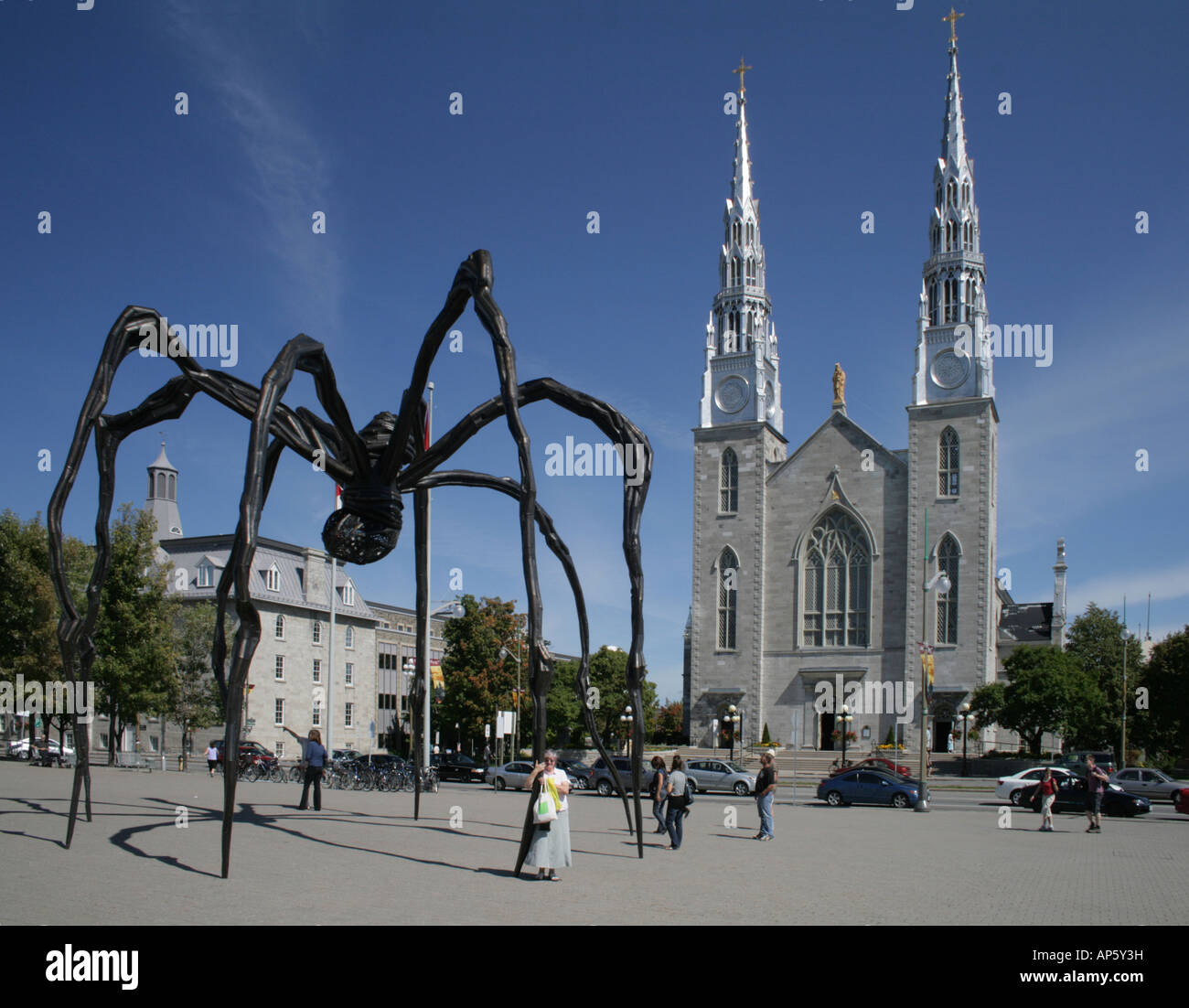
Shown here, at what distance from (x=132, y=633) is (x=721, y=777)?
23.6m

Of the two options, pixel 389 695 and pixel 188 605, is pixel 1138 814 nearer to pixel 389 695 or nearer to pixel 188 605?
pixel 188 605

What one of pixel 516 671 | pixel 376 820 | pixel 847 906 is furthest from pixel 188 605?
pixel 847 906

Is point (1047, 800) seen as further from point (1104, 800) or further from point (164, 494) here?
point (164, 494)

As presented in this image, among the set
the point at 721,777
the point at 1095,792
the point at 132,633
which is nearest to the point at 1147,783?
the point at 721,777

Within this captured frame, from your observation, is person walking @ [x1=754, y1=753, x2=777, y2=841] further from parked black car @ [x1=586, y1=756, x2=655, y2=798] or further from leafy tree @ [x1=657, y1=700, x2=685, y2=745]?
leafy tree @ [x1=657, y1=700, x2=685, y2=745]

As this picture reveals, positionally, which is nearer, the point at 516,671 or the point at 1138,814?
the point at 1138,814

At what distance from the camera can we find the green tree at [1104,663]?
230ft

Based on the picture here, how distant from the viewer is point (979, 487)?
6450 centimetres

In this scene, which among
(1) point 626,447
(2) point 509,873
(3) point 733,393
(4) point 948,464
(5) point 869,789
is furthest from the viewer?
(3) point 733,393

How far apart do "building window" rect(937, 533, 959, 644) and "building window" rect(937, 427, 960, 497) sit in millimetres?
3089

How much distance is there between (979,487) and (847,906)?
188 ft

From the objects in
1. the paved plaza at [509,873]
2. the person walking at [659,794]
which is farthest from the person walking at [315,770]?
the person walking at [659,794]

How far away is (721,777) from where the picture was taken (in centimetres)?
4150

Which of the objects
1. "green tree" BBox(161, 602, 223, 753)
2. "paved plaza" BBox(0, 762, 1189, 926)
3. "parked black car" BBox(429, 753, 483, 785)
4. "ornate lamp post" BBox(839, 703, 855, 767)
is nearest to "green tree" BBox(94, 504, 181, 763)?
"green tree" BBox(161, 602, 223, 753)
